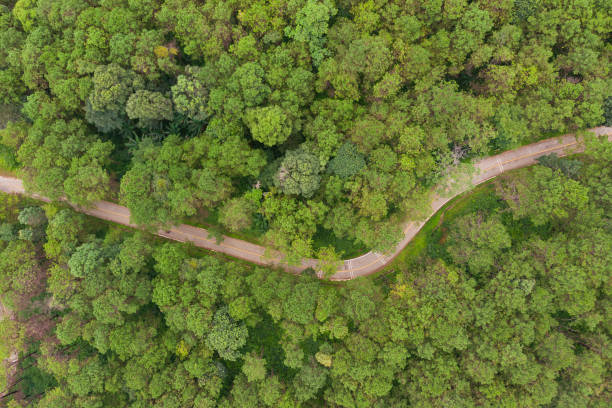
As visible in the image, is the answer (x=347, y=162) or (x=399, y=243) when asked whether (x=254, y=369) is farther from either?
(x=347, y=162)

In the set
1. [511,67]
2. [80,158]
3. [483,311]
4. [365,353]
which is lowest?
[365,353]

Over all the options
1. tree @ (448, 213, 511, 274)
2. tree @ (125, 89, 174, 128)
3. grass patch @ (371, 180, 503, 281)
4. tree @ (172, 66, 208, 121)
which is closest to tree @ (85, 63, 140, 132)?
tree @ (125, 89, 174, 128)

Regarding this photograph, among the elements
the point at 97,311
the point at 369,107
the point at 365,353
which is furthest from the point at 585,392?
the point at 97,311

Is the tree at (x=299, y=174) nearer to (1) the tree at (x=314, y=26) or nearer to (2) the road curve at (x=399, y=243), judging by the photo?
(2) the road curve at (x=399, y=243)

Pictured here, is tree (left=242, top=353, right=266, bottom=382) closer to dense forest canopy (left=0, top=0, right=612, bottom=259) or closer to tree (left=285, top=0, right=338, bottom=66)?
dense forest canopy (left=0, top=0, right=612, bottom=259)

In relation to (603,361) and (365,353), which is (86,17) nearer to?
(365,353)

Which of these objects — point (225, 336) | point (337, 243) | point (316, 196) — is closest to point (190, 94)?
point (316, 196)
